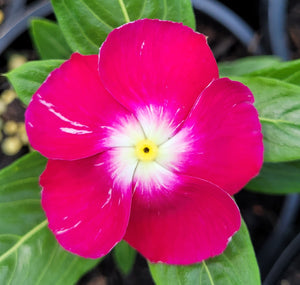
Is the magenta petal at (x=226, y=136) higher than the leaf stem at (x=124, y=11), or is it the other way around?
the leaf stem at (x=124, y=11)

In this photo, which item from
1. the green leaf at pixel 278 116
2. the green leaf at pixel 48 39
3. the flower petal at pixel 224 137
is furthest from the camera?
the green leaf at pixel 48 39

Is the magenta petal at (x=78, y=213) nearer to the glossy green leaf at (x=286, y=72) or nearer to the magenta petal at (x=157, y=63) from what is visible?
the magenta petal at (x=157, y=63)

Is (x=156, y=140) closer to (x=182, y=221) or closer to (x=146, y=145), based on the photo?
(x=146, y=145)

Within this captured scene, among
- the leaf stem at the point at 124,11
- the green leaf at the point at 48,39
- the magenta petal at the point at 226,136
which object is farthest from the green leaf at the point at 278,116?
the green leaf at the point at 48,39

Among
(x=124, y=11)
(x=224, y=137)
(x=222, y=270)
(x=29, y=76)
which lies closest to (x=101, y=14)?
(x=124, y=11)

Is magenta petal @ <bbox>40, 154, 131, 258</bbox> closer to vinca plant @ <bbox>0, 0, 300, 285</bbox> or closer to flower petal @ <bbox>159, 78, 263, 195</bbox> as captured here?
vinca plant @ <bbox>0, 0, 300, 285</bbox>

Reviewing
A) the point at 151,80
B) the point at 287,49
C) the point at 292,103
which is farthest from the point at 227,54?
the point at 151,80
